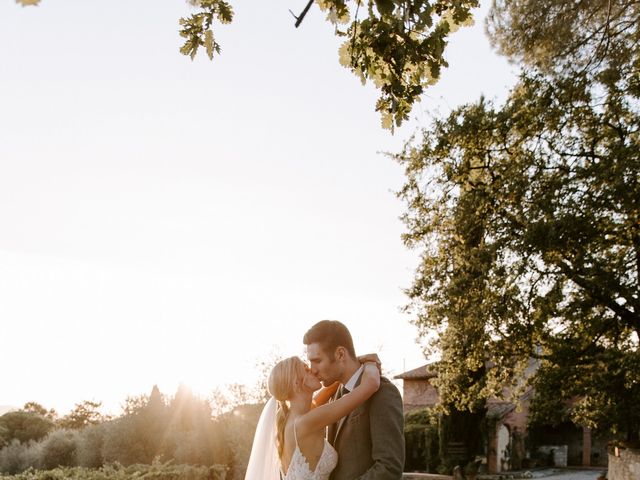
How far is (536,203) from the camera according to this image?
14.8 metres

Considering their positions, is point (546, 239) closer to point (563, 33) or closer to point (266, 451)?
point (563, 33)

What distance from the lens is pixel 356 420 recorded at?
3.82m

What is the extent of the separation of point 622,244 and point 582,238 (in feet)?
5.58

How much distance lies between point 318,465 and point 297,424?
29cm

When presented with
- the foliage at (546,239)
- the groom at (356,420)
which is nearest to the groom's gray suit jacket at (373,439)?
the groom at (356,420)

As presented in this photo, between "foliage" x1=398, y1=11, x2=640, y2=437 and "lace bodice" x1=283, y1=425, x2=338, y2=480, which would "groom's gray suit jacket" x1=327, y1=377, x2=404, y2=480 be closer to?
"lace bodice" x1=283, y1=425, x2=338, y2=480

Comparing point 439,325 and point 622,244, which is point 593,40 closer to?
point 622,244

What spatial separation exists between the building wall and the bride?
17034 mm

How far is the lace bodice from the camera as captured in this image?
3.93 m

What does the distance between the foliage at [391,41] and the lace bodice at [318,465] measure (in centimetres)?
216

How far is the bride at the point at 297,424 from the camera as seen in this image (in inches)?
151

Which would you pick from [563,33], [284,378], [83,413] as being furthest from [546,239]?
[83,413]

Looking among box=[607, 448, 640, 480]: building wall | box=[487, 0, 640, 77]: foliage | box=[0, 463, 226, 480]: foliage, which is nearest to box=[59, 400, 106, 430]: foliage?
box=[0, 463, 226, 480]: foliage

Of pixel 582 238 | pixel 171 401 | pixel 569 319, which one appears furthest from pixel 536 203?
pixel 171 401
